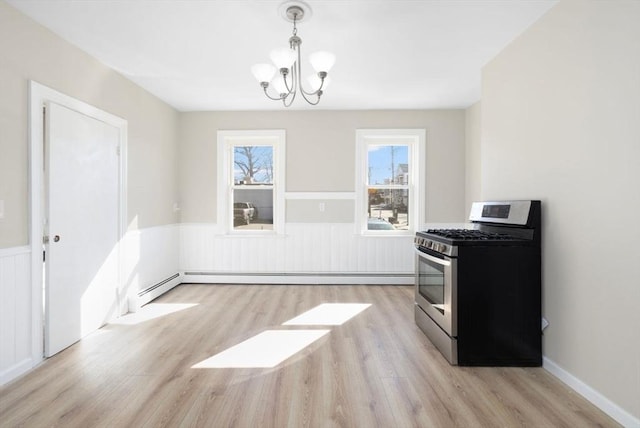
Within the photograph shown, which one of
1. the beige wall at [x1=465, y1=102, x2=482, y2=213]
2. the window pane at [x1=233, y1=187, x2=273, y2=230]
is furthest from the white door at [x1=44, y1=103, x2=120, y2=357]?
the beige wall at [x1=465, y1=102, x2=482, y2=213]

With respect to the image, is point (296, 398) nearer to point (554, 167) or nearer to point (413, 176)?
point (554, 167)

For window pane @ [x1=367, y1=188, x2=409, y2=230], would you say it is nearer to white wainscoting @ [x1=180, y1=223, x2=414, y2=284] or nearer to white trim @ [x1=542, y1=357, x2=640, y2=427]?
white wainscoting @ [x1=180, y1=223, x2=414, y2=284]

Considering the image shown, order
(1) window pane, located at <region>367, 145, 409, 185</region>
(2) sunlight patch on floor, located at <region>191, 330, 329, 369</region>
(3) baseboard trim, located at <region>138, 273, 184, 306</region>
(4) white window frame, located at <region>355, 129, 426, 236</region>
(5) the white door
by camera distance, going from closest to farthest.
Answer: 1. (2) sunlight patch on floor, located at <region>191, 330, 329, 369</region>
2. (5) the white door
3. (3) baseboard trim, located at <region>138, 273, 184, 306</region>
4. (4) white window frame, located at <region>355, 129, 426, 236</region>
5. (1) window pane, located at <region>367, 145, 409, 185</region>

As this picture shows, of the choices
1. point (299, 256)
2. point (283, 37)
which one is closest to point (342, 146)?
point (299, 256)

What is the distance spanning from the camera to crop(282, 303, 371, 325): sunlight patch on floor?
309cm

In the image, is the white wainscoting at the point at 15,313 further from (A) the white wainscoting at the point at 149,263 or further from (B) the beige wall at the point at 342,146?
(B) the beige wall at the point at 342,146

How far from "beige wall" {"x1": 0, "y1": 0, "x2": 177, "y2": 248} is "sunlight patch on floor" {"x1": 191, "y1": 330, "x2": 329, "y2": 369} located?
5.40 ft

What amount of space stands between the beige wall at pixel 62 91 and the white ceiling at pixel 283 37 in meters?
0.13

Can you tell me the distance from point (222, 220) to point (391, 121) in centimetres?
283

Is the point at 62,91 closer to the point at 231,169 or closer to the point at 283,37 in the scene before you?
the point at 283,37

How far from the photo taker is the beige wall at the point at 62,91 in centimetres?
208

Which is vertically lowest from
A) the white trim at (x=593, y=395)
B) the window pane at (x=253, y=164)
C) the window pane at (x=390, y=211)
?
the white trim at (x=593, y=395)

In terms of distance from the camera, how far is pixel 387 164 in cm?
461

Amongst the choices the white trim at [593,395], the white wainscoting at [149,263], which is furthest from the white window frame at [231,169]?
the white trim at [593,395]
